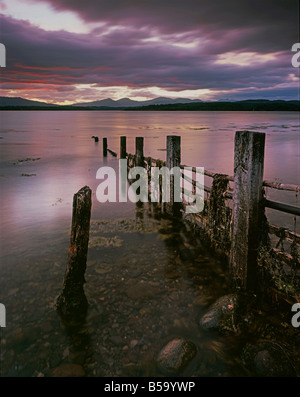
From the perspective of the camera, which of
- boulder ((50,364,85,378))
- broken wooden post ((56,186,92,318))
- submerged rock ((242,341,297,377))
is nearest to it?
submerged rock ((242,341,297,377))

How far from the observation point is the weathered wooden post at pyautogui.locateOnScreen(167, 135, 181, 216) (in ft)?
27.1

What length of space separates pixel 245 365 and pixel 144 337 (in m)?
1.38

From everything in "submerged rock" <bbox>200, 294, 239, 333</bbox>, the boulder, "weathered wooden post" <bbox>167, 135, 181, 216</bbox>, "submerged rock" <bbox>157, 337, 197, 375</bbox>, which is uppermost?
"weathered wooden post" <bbox>167, 135, 181, 216</bbox>

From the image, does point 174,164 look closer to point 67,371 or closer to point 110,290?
point 110,290

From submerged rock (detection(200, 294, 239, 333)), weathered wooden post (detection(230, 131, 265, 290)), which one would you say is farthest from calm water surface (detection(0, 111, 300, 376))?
weathered wooden post (detection(230, 131, 265, 290))

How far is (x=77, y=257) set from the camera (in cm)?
445

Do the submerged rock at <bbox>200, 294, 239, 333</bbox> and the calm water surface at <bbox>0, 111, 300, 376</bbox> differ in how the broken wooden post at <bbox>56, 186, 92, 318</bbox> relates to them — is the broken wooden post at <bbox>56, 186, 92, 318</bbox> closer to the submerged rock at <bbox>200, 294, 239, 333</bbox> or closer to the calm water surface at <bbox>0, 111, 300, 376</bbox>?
the calm water surface at <bbox>0, 111, 300, 376</bbox>

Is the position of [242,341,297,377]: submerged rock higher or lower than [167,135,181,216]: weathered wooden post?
lower

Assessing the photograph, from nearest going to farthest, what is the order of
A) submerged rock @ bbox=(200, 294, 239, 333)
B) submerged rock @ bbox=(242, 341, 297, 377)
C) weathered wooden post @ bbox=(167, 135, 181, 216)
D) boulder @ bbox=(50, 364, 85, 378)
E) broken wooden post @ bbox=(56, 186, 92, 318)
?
submerged rock @ bbox=(242, 341, 297, 377)
boulder @ bbox=(50, 364, 85, 378)
submerged rock @ bbox=(200, 294, 239, 333)
broken wooden post @ bbox=(56, 186, 92, 318)
weathered wooden post @ bbox=(167, 135, 181, 216)

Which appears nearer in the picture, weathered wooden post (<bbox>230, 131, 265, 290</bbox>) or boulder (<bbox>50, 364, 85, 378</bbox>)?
boulder (<bbox>50, 364, 85, 378</bbox>)

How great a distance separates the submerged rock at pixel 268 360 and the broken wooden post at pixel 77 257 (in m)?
2.53

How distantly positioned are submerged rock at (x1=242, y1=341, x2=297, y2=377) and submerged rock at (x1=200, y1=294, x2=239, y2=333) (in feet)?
1.63

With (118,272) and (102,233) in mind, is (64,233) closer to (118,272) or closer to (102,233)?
(102,233)
